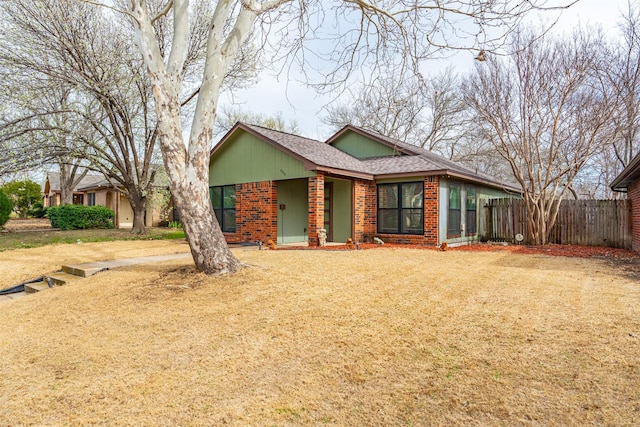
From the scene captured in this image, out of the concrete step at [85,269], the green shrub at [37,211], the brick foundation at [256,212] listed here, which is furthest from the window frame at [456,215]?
the green shrub at [37,211]

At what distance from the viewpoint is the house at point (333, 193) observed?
11266 mm

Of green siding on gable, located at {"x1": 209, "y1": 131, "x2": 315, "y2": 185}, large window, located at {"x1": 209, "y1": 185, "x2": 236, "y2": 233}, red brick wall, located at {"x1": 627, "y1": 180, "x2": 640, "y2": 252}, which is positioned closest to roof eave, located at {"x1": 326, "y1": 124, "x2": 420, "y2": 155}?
green siding on gable, located at {"x1": 209, "y1": 131, "x2": 315, "y2": 185}

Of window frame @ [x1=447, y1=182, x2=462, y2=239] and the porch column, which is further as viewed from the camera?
window frame @ [x1=447, y1=182, x2=462, y2=239]

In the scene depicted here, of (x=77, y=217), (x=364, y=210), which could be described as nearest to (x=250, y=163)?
(x=364, y=210)

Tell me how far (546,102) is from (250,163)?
9847mm

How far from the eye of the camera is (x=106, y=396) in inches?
110

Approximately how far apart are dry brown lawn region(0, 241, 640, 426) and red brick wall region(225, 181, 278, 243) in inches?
253

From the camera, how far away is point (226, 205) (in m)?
14.1

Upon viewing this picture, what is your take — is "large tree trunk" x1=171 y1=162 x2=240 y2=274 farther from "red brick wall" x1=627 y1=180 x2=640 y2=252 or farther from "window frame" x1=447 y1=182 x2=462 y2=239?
"red brick wall" x1=627 y1=180 x2=640 y2=252

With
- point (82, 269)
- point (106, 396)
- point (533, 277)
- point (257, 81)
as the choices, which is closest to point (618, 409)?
point (106, 396)

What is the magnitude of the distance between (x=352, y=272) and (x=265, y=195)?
22.4ft

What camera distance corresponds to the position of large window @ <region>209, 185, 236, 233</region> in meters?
13.8

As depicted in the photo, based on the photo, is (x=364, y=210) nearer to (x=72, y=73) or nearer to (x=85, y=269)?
(x=85, y=269)

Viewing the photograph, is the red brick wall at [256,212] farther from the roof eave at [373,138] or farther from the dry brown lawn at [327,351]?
the dry brown lawn at [327,351]
